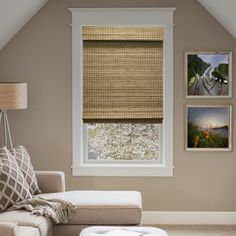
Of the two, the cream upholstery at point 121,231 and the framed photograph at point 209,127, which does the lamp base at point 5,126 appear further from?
the cream upholstery at point 121,231

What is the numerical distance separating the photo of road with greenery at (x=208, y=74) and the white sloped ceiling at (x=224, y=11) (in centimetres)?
31

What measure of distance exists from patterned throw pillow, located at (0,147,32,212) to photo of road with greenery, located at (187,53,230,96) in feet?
6.46

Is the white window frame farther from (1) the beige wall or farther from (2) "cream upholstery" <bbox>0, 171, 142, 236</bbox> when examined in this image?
(2) "cream upholstery" <bbox>0, 171, 142, 236</bbox>

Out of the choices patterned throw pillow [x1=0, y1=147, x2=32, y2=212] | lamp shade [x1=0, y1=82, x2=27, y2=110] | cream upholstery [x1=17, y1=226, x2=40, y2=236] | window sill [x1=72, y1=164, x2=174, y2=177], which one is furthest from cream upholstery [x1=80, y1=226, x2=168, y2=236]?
window sill [x1=72, y1=164, x2=174, y2=177]

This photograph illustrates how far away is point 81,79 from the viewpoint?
19.7 feet

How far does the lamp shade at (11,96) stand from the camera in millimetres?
5281

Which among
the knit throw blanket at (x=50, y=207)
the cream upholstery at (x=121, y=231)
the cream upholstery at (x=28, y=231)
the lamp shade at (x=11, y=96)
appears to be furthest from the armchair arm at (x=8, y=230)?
the lamp shade at (x=11, y=96)

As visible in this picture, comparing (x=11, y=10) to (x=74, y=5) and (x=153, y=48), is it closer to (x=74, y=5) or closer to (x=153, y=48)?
(x=74, y=5)

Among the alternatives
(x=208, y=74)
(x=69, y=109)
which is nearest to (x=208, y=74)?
(x=208, y=74)


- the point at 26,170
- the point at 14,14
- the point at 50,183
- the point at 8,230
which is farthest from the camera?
the point at 14,14

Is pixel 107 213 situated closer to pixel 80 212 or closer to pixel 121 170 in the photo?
pixel 80 212

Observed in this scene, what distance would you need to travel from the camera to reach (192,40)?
5871mm

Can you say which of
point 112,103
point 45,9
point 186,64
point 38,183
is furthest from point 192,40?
point 38,183

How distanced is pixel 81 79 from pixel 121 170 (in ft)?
3.29
